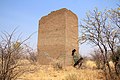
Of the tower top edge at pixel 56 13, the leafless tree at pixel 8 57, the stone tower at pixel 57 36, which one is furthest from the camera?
the tower top edge at pixel 56 13

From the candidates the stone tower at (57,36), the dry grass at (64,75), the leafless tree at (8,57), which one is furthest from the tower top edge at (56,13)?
the leafless tree at (8,57)

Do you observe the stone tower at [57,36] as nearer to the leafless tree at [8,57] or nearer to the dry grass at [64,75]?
the dry grass at [64,75]

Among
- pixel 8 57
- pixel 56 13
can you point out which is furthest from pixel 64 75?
pixel 56 13

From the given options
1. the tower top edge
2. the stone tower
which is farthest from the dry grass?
the tower top edge

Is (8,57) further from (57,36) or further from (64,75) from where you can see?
(57,36)

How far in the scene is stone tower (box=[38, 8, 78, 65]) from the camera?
22625 mm

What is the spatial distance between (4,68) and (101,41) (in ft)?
23.6

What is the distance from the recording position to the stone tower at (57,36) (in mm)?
22625

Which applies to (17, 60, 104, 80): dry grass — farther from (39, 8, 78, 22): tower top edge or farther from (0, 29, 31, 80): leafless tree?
(39, 8, 78, 22): tower top edge

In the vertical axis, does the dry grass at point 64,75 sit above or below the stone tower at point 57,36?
below

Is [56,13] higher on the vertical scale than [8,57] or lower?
higher

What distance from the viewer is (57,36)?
2336 cm

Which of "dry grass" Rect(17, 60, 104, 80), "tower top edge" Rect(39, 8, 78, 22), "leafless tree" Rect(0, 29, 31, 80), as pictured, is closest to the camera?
"leafless tree" Rect(0, 29, 31, 80)

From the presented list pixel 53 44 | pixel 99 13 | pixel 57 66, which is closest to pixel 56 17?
pixel 53 44
